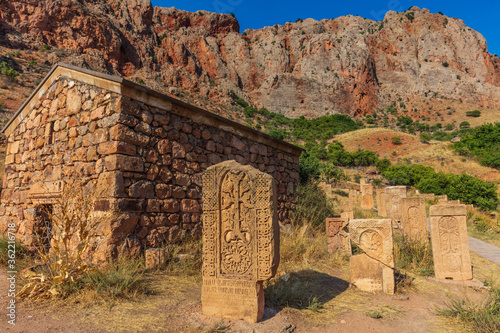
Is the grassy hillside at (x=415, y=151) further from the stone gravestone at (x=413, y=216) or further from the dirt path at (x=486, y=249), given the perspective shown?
the stone gravestone at (x=413, y=216)

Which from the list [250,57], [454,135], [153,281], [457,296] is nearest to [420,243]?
[457,296]

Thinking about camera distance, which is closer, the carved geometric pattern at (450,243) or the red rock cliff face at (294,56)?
the carved geometric pattern at (450,243)

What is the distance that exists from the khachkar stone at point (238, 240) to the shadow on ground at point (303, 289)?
639 millimetres

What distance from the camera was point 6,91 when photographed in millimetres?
23188

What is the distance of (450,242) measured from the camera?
19.9 feet

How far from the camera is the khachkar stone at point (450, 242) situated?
19.5 ft

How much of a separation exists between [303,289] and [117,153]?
150 inches

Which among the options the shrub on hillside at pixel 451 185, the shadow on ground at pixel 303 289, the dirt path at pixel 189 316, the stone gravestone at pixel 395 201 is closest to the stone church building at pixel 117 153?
the dirt path at pixel 189 316

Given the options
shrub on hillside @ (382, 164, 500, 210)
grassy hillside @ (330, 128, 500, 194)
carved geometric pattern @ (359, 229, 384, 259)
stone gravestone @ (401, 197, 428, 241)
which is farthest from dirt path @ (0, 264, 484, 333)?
grassy hillside @ (330, 128, 500, 194)

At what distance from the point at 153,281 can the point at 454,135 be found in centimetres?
5779

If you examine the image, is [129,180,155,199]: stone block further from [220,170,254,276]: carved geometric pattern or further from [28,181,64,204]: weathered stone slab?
[220,170,254,276]: carved geometric pattern

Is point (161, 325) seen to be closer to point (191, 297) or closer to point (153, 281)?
point (191, 297)

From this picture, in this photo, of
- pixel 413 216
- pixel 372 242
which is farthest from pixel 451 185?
pixel 372 242

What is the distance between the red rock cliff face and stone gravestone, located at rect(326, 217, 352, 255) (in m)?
43.2
